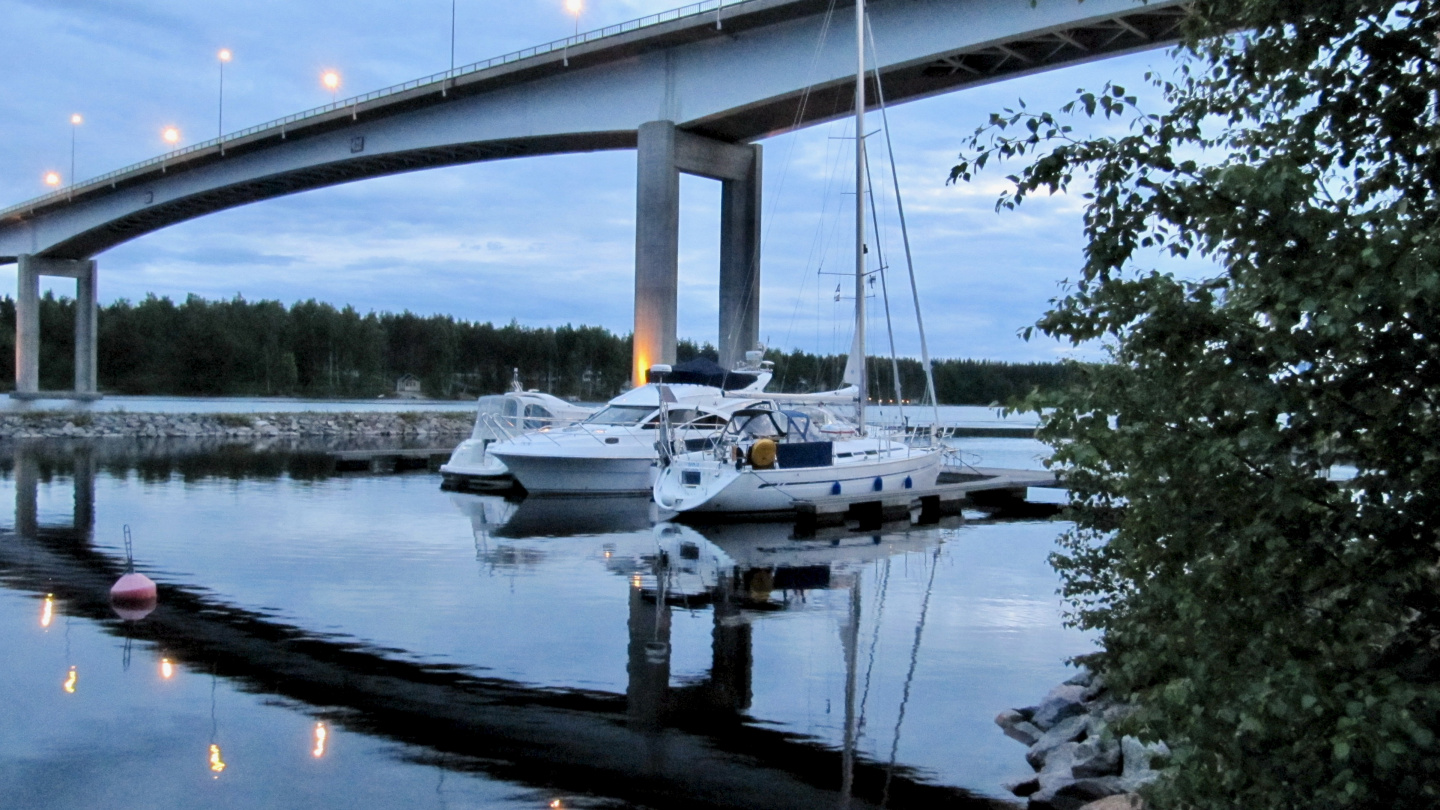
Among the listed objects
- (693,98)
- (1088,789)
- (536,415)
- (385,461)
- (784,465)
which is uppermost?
(693,98)

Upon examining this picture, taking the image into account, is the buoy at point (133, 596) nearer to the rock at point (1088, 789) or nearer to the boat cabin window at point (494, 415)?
the rock at point (1088, 789)

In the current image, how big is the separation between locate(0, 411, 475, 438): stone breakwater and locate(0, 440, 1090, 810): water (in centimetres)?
3083

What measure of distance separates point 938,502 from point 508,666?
1591 cm

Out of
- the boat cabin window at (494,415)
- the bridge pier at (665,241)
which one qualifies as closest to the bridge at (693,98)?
the bridge pier at (665,241)

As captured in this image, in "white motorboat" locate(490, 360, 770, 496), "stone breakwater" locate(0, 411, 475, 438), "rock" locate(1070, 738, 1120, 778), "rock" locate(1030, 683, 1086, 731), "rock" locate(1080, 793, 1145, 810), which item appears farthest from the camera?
"stone breakwater" locate(0, 411, 475, 438)

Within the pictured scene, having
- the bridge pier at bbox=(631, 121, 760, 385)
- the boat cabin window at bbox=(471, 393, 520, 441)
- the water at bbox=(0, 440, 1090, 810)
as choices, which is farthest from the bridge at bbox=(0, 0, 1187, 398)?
the water at bbox=(0, 440, 1090, 810)

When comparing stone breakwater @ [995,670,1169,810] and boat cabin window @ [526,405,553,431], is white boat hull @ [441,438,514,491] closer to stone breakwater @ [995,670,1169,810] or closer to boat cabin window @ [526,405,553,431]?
boat cabin window @ [526,405,553,431]

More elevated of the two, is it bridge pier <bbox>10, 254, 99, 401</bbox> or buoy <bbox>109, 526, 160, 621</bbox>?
bridge pier <bbox>10, 254, 99, 401</bbox>

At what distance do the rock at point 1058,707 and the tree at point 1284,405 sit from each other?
4.62m

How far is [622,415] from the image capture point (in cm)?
2703

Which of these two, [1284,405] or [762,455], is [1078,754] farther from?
[762,455]

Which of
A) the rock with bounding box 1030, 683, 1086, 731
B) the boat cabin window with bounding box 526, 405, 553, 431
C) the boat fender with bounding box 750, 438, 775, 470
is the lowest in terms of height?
the rock with bounding box 1030, 683, 1086, 731

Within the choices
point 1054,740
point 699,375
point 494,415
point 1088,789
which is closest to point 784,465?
point 699,375

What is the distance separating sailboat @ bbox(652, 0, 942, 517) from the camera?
21422mm
